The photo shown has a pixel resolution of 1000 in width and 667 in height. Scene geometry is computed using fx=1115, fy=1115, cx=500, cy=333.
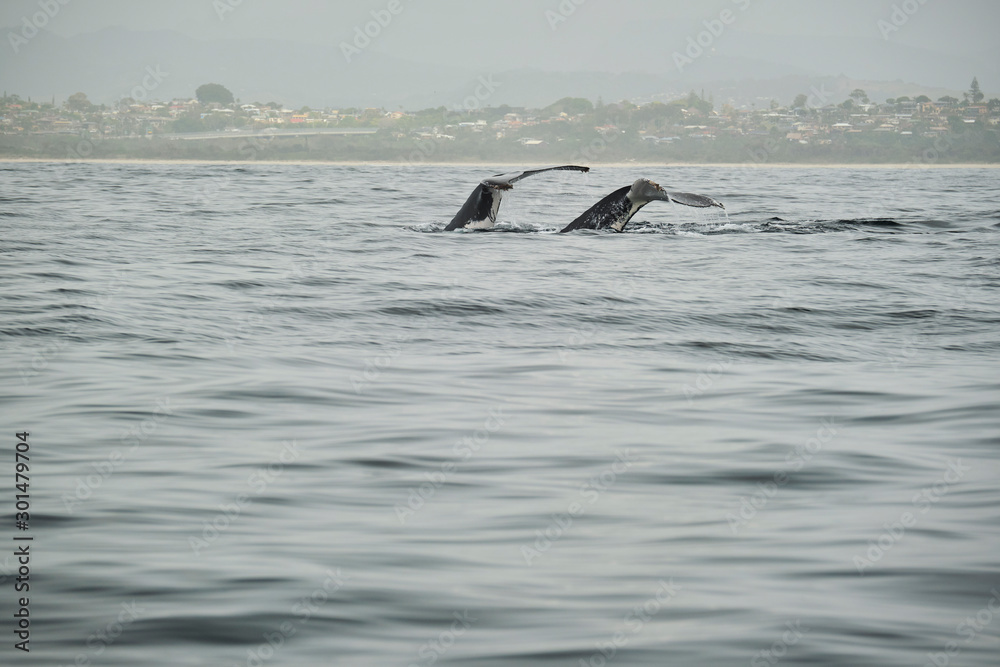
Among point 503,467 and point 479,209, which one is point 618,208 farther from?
point 503,467

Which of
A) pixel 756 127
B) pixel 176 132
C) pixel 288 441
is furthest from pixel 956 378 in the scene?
pixel 176 132

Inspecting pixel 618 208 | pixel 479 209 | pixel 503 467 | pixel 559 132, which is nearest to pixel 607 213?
pixel 618 208

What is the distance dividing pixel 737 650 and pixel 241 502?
279 centimetres

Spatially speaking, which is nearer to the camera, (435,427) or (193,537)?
(193,537)

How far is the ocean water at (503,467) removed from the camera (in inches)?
166

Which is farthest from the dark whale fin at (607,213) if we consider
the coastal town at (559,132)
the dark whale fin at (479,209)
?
the coastal town at (559,132)

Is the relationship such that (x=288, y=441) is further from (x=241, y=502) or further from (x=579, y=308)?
(x=579, y=308)

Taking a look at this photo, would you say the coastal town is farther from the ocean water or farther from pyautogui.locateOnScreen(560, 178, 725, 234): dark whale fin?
the ocean water

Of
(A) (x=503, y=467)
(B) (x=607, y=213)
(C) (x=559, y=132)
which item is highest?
(C) (x=559, y=132)

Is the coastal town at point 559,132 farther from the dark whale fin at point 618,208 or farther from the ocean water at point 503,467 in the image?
the ocean water at point 503,467

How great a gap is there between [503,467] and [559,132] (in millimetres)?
176806

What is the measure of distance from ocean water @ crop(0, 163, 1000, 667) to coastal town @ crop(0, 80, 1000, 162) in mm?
139446

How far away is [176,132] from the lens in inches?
7500

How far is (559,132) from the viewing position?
180 meters
